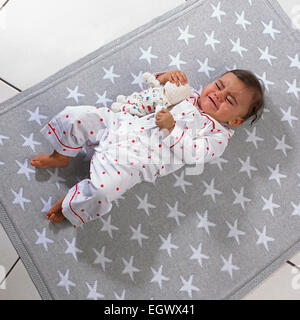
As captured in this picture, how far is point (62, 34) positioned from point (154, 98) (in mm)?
423

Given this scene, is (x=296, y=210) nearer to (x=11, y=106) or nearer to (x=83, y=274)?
(x=83, y=274)

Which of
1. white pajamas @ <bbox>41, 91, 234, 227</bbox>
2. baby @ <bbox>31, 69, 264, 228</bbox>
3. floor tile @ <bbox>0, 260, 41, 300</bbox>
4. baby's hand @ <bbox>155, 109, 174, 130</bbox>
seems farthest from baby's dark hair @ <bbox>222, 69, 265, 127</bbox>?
floor tile @ <bbox>0, 260, 41, 300</bbox>

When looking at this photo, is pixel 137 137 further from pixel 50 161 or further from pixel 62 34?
pixel 62 34

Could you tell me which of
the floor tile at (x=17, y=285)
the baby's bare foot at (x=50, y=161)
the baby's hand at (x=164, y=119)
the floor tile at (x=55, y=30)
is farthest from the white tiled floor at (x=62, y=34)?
the floor tile at (x=17, y=285)

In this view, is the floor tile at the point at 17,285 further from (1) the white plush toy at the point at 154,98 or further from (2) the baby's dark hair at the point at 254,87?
(2) the baby's dark hair at the point at 254,87

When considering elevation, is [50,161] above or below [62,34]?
below

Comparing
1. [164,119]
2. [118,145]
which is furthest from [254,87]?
[118,145]

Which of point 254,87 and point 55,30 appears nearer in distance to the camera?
point 254,87

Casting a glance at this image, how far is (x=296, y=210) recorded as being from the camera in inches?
43.6

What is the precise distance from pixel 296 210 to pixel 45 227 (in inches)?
31.8

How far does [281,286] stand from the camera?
110 centimetres

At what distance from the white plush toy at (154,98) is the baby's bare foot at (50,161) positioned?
228mm

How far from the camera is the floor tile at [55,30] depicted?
111 centimetres
